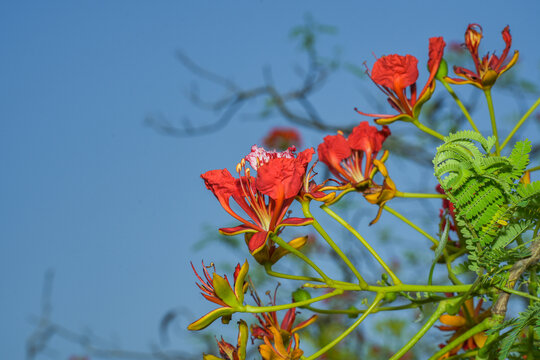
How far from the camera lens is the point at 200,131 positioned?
4.72 m

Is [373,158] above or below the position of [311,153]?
above

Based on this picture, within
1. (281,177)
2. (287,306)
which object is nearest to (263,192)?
(281,177)

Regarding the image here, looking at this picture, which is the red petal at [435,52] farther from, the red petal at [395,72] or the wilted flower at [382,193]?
the wilted flower at [382,193]

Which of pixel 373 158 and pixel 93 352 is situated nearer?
pixel 373 158

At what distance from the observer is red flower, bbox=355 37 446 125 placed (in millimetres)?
1097

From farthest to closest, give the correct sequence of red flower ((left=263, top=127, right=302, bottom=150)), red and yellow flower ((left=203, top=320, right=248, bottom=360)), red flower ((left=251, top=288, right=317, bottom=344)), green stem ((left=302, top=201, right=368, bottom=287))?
red flower ((left=263, top=127, right=302, bottom=150)), red flower ((left=251, top=288, right=317, bottom=344)), red and yellow flower ((left=203, top=320, right=248, bottom=360)), green stem ((left=302, top=201, right=368, bottom=287))

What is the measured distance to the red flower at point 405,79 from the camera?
110 cm

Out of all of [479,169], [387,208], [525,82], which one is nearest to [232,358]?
[387,208]

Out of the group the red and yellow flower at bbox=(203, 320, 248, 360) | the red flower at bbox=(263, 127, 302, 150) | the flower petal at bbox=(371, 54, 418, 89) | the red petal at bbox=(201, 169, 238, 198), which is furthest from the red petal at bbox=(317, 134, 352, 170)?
the red flower at bbox=(263, 127, 302, 150)

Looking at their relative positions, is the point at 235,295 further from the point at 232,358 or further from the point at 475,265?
the point at 475,265

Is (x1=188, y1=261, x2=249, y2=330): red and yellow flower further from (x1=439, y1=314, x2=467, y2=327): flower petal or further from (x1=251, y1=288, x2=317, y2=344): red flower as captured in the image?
(x1=439, y1=314, x2=467, y2=327): flower petal

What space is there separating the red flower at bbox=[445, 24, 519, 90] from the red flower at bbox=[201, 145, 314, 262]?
397 millimetres

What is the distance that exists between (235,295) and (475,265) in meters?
0.34

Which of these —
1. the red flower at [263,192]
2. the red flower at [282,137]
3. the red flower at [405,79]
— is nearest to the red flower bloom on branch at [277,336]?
the red flower at [263,192]
